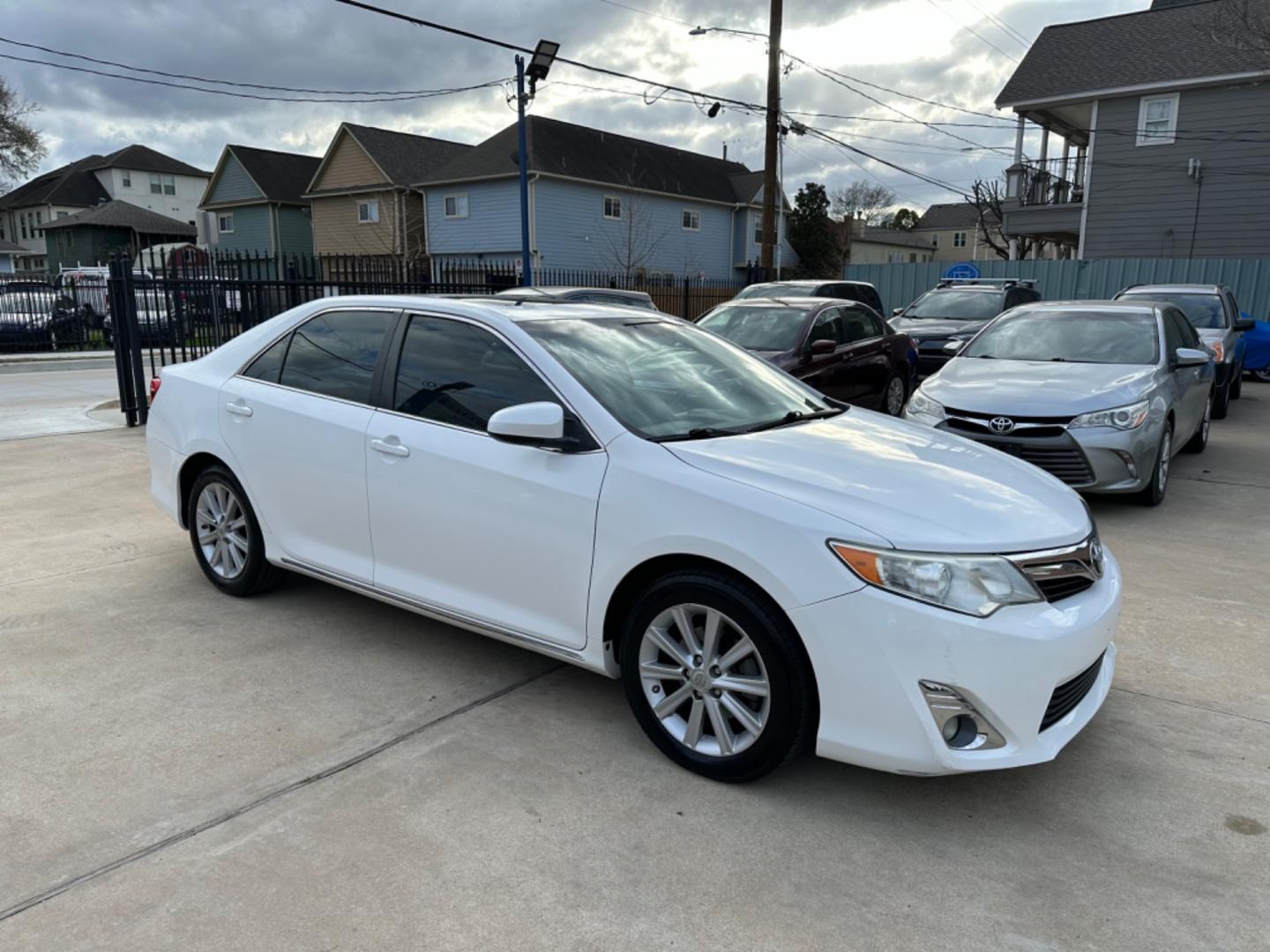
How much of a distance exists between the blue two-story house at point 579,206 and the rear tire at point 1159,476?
24.0 meters

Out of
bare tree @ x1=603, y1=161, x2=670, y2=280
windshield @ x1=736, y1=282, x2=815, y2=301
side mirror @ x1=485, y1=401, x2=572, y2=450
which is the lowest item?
side mirror @ x1=485, y1=401, x2=572, y2=450

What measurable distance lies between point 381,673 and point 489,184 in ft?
102

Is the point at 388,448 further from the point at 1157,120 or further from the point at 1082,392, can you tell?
the point at 1157,120

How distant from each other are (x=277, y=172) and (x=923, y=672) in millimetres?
44065

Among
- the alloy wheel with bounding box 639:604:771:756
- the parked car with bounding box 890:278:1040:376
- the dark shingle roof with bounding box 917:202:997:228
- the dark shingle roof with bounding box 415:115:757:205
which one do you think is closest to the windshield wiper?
the alloy wheel with bounding box 639:604:771:756

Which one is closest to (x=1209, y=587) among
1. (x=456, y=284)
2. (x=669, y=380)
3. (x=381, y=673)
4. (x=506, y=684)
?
(x=669, y=380)

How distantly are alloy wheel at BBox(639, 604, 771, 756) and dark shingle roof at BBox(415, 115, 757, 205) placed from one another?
97.2 feet

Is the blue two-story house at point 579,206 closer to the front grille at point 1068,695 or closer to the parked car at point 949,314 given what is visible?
the parked car at point 949,314

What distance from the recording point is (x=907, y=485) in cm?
310

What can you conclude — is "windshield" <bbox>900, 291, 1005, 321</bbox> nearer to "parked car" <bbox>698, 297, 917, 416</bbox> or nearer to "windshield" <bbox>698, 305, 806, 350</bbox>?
"parked car" <bbox>698, 297, 917, 416</bbox>

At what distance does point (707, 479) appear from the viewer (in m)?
3.04

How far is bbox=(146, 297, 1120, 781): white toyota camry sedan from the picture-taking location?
2723 mm

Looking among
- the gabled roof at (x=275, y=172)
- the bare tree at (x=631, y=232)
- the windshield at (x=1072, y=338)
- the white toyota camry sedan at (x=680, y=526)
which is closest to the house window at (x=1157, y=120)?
the bare tree at (x=631, y=232)

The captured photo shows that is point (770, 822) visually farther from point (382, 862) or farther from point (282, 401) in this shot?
point (282, 401)
